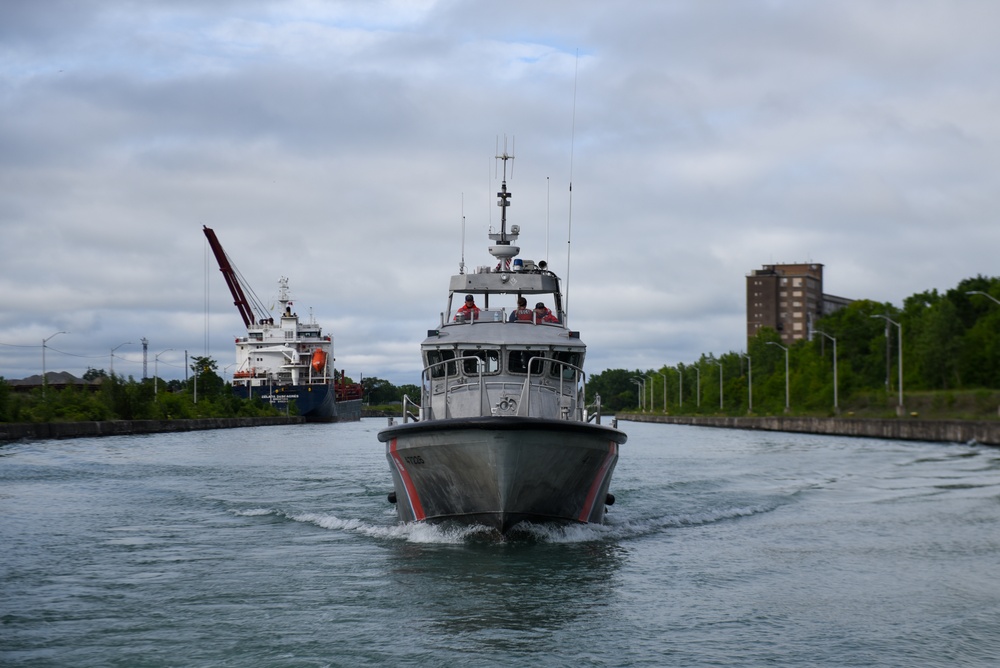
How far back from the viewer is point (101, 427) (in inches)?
2438

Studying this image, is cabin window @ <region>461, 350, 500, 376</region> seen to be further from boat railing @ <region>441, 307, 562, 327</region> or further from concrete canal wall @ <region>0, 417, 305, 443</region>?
concrete canal wall @ <region>0, 417, 305, 443</region>

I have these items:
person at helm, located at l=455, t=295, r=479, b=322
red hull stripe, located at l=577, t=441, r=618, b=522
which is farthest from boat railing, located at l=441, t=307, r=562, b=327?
red hull stripe, located at l=577, t=441, r=618, b=522

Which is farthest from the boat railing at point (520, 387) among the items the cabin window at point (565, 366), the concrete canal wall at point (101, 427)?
the concrete canal wall at point (101, 427)

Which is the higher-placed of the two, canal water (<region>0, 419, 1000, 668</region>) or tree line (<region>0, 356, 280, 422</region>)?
tree line (<region>0, 356, 280, 422</region>)

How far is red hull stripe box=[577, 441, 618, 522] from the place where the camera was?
18406 mm

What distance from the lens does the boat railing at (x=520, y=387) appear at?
18.4 m

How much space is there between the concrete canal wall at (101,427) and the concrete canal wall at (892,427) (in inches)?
1817

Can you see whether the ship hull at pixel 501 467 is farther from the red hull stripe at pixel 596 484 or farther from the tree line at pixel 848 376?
the tree line at pixel 848 376

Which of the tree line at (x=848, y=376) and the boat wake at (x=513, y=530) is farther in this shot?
the tree line at (x=848, y=376)

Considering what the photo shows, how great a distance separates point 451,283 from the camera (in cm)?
2202

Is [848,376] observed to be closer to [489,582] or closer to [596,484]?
[596,484]

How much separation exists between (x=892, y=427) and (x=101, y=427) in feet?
156

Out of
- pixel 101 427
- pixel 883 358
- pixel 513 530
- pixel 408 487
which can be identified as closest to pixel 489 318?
pixel 408 487

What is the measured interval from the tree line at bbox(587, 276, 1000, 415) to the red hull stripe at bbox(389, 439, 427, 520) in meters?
54.3
